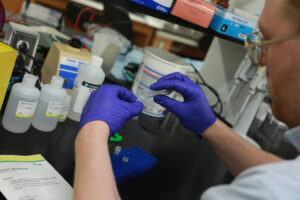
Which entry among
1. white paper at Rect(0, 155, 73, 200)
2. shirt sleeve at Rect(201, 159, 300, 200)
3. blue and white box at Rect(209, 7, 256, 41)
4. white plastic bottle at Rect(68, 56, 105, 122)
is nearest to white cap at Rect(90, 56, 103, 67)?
white plastic bottle at Rect(68, 56, 105, 122)

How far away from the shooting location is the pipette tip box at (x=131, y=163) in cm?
83

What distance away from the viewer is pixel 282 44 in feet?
1.90

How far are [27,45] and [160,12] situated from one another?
55cm

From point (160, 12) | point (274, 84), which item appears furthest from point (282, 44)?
point (160, 12)

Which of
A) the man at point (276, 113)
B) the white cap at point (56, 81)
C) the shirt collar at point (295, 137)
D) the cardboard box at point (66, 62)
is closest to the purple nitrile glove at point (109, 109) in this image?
the man at point (276, 113)

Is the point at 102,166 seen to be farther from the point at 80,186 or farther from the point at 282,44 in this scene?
the point at 282,44

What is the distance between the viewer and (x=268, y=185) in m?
0.38

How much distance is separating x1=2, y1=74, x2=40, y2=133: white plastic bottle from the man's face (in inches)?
26.2

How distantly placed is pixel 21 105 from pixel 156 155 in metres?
0.52

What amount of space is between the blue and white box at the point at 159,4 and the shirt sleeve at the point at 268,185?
2.65 feet

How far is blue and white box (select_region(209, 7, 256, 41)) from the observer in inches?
49.7

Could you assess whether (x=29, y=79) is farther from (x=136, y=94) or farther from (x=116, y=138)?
(x=136, y=94)

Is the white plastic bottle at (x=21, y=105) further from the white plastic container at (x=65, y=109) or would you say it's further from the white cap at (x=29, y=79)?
the white plastic container at (x=65, y=109)

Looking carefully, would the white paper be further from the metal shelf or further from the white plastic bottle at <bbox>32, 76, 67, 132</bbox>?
the metal shelf
